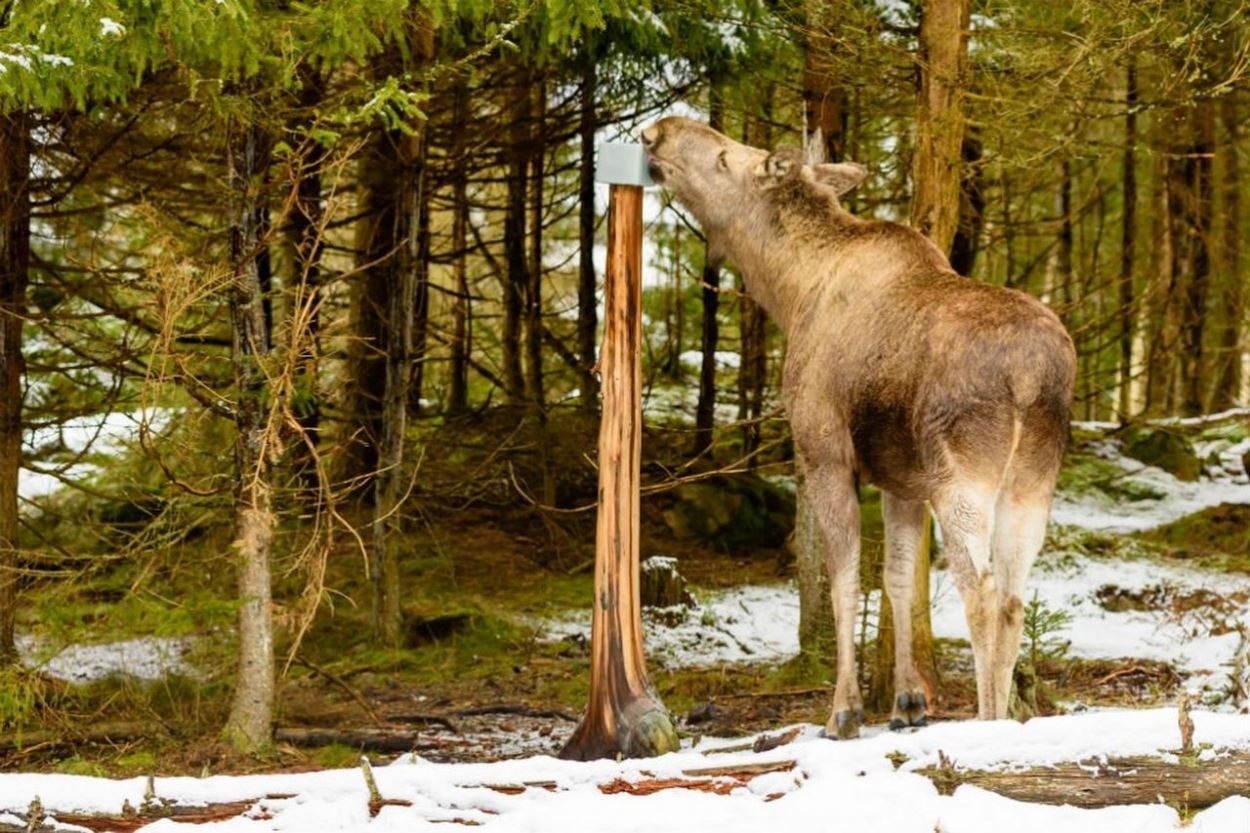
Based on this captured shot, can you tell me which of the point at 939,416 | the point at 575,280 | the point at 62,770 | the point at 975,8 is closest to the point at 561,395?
the point at 575,280

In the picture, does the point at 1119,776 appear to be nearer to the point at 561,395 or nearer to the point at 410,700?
the point at 410,700

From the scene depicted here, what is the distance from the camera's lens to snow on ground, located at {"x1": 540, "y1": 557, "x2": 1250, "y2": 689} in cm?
1159

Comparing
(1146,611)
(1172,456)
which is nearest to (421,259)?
(1146,611)

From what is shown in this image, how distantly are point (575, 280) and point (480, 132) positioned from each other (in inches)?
381

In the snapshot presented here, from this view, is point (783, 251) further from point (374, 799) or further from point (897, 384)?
point (374, 799)

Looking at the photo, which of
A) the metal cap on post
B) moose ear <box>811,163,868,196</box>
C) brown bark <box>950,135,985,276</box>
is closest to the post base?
the metal cap on post

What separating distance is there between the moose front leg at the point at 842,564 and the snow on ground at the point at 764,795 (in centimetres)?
116

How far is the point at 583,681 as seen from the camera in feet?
37.3

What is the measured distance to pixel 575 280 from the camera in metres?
23.6

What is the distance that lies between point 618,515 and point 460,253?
7.22 meters

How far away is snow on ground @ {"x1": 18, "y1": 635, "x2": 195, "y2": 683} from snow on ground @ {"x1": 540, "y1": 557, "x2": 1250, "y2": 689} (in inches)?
133

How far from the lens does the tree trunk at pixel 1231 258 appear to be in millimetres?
19641

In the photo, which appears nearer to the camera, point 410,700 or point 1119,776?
point 1119,776

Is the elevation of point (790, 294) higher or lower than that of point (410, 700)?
higher
